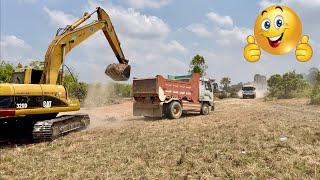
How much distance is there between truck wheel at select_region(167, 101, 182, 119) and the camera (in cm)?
2017

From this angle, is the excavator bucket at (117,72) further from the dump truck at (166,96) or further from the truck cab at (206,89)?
the truck cab at (206,89)

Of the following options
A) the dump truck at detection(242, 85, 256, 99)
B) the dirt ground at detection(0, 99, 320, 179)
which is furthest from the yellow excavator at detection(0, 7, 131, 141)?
the dump truck at detection(242, 85, 256, 99)

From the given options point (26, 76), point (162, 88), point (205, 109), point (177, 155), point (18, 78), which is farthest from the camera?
point (205, 109)

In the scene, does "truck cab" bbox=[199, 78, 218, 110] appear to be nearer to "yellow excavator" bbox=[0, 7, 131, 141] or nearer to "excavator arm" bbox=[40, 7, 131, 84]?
"excavator arm" bbox=[40, 7, 131, 84]

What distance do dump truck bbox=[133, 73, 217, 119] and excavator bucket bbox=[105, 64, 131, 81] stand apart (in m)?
2.23

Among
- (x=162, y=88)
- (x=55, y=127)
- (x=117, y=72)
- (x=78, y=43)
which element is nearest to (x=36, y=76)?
(x=55, y=127)

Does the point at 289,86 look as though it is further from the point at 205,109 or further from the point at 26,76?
the point at 26,76

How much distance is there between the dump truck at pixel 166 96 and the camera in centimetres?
1964

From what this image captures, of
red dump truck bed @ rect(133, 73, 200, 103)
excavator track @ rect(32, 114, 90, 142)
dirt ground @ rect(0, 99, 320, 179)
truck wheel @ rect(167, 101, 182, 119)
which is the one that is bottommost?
dirt ground @ rect(0, 99, 320, 179)

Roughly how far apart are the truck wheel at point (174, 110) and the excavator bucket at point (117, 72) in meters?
3.58

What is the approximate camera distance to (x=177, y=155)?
983cm

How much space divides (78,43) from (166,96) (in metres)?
5.88

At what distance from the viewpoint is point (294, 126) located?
46.1ft

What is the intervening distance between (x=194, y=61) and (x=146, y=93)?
29538mm
